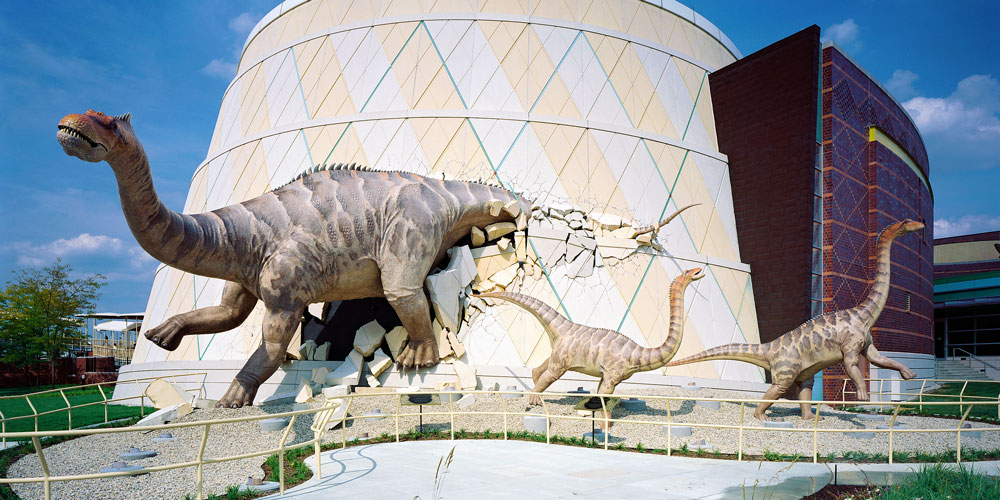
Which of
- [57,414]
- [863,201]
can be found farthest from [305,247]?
[863,201]

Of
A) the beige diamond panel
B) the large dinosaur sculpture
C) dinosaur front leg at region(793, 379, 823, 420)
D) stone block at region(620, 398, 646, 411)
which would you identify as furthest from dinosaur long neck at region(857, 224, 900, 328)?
the beige diamond panel

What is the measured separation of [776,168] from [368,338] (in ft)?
43.5

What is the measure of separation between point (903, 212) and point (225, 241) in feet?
73.3

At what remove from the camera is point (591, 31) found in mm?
20938

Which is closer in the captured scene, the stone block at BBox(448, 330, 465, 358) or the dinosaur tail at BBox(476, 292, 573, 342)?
the dinosaur tail at BBox(476, 292, 573, 342)

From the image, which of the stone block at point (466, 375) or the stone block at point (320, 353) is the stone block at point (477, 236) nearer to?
the stone block at point (466, 375)

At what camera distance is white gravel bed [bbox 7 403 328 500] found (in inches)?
315

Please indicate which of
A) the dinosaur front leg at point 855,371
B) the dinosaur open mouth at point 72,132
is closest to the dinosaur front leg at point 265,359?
the dinosaur open mouth at point 72,132

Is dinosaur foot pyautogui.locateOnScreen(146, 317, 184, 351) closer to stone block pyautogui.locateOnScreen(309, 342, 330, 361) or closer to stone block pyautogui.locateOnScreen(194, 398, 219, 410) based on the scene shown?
stone block pyautogui.locateOnScreen(194, 398, 219, 410)

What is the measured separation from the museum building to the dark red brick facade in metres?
0.07

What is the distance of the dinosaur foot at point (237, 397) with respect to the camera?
43.4 feet

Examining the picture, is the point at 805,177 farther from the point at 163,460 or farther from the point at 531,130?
the point at 163,460

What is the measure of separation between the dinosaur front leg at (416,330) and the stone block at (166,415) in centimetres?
464

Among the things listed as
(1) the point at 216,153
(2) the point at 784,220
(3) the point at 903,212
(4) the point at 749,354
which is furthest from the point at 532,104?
(3) the point at 903,212
